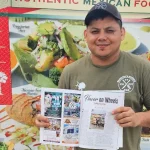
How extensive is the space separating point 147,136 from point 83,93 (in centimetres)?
103

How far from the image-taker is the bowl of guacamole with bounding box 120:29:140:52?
80.7 inches

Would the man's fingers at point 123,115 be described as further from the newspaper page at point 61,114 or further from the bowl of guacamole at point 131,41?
the bowl of guacamole at point 131,41

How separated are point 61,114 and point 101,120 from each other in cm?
21

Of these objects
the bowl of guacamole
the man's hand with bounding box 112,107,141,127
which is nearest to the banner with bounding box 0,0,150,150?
the bowl of guacamole

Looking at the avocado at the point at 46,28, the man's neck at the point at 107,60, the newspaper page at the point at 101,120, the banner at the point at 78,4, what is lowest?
the newspaper page at the point at 101,120

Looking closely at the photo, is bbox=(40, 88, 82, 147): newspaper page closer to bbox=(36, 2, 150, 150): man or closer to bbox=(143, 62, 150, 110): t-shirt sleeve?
bbox=(36, 2, 150, 150): man

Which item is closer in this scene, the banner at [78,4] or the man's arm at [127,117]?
the man's arm at [127,117]

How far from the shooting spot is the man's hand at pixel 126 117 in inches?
51.4

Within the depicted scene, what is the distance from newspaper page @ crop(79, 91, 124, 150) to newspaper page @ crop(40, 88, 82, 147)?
47mm

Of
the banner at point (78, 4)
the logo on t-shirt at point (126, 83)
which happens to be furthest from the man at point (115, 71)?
the banner at point (78, 4)

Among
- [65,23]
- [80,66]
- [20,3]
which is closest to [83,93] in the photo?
[80,66]

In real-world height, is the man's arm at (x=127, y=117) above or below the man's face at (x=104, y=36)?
below

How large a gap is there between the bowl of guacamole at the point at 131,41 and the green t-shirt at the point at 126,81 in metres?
0.64

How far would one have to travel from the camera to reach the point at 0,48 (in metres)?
2.09
